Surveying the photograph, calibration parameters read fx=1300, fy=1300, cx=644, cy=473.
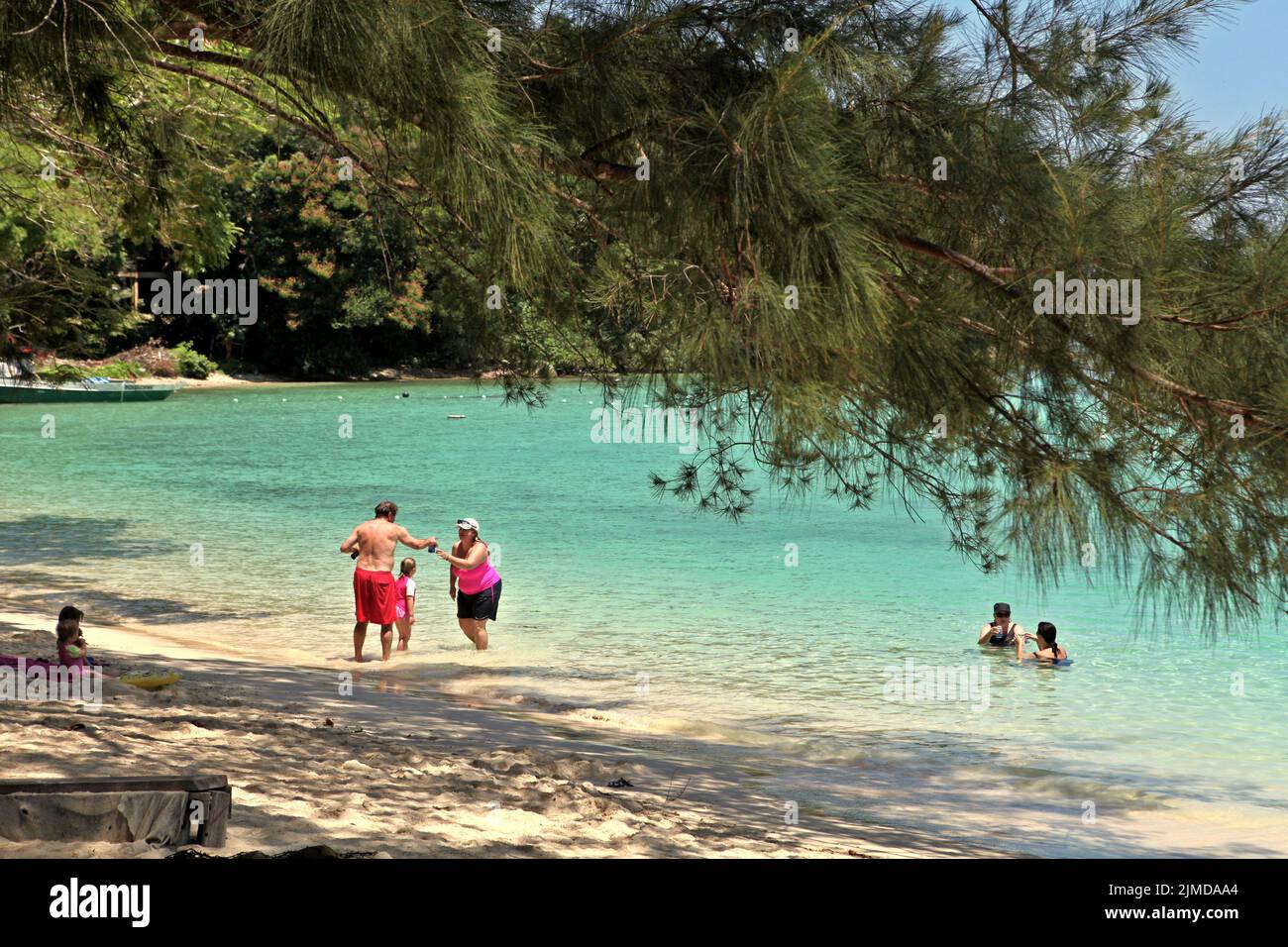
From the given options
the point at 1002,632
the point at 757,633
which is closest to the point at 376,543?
the point at 757,633

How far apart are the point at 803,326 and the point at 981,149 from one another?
1.19 metres

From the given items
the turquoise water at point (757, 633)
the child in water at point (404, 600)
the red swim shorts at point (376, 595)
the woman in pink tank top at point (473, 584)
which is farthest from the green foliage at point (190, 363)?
the red swim shorts at point (376, 595)

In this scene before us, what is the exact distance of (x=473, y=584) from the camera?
12234 mm

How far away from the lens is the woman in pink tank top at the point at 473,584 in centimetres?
1183

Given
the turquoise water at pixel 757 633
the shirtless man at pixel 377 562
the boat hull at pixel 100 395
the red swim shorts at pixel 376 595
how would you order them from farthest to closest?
the boat hull at pixel 100 395 → the red swim shorts at pixel 376 595 → the shirtless man at pixel 377 562 → the turquoise water at pixel 757 633

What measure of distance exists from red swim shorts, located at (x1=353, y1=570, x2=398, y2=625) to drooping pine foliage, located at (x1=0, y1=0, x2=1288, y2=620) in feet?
21.0

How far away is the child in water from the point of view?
12180 mm

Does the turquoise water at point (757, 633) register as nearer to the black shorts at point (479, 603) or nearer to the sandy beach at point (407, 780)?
the black shorts at point (479, 603)

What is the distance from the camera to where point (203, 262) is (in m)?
14.4

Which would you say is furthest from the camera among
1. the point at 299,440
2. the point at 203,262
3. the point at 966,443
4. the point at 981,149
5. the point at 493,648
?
the point at 299,440

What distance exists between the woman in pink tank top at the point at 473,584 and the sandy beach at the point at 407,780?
2.64m

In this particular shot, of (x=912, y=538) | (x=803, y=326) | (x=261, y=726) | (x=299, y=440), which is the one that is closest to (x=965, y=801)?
(x=261, y=726)

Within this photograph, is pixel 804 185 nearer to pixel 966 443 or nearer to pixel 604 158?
pixel 604 158

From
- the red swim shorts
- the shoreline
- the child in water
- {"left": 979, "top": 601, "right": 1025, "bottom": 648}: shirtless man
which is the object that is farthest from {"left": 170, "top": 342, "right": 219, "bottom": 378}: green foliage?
{"left": 979, "top": 601, "right": 1025, "bottom": 648}: shirtless man
